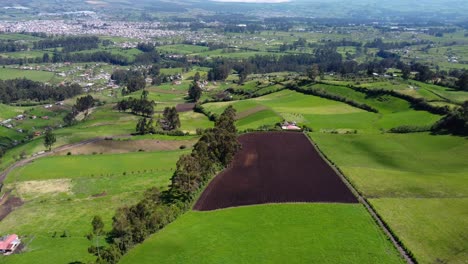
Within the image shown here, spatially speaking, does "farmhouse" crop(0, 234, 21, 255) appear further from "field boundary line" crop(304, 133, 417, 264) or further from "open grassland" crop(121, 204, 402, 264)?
"field boundary line" crop(304, 133, 417, 264)

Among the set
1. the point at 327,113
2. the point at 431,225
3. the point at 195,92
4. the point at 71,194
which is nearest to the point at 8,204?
the point at 71,194

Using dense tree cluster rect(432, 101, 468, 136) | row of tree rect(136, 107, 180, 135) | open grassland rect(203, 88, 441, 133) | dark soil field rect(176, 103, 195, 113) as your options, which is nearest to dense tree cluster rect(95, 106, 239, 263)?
open grassland rect(203, 88, 441, 133)

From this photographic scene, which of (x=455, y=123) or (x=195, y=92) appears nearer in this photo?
(x=455, y=123)

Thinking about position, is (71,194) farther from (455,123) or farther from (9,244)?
(455,123)

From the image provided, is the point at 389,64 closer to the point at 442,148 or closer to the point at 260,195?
the point at 442,148

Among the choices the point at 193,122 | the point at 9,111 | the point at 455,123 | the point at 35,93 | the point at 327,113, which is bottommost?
the point at 9,111

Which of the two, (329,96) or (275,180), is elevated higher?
(329,96)

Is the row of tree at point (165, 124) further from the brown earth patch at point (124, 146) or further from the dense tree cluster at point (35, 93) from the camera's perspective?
the dense tree cluster at point (35, 93)
